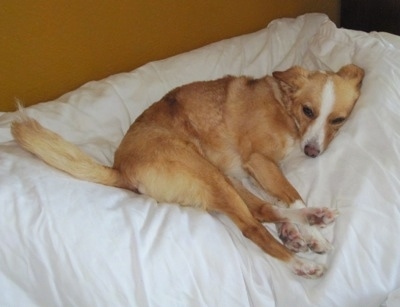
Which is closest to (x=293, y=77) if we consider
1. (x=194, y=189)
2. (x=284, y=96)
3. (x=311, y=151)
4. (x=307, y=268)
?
(x=284, y=96)

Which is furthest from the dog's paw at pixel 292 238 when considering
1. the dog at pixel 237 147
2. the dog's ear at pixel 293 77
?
the dog's ear at pixel 293 77

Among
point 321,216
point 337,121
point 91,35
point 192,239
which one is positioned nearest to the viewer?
point 192,239

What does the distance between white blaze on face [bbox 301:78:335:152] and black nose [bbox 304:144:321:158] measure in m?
0.03

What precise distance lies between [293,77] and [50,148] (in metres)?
1.23

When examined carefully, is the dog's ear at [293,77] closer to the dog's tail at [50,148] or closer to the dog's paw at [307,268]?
the dog's paw at [307,268]

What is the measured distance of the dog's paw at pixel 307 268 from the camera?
145 cm

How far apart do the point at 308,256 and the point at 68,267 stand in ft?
2.92

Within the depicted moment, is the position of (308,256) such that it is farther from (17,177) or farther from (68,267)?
(17,177)

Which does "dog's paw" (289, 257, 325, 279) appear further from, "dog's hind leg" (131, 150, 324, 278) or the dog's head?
the dog's head

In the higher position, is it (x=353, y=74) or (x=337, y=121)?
(x=353, y=74)

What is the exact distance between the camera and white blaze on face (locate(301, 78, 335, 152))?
185 cm

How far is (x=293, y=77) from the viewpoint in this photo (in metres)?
2.04

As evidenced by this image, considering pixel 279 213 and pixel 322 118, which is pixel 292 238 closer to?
pixel 279 213

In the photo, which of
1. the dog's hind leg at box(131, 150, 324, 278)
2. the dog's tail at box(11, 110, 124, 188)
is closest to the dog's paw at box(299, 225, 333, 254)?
the dog's hind leg at box(131, 150, 324, 278)
